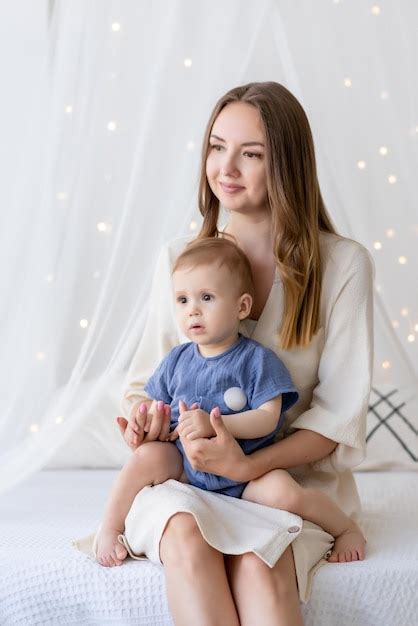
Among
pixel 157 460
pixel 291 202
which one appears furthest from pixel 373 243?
pixel 157 460

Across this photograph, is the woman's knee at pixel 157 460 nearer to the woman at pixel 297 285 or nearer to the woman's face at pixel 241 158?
the woman at pixel 297 285

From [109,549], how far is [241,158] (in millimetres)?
805

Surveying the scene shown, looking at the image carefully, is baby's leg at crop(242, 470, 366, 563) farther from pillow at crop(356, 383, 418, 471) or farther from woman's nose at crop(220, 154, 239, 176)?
pillow at crop(356, 383, 418, 471)

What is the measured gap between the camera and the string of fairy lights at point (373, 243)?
2301 millimetres

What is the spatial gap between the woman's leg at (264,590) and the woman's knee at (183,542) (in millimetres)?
76

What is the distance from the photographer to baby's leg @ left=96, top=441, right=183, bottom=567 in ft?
6.31

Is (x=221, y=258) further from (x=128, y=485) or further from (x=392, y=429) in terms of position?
(x=392, y=429)

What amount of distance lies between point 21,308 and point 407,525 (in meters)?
0.96

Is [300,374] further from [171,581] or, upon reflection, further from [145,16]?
[145,16]

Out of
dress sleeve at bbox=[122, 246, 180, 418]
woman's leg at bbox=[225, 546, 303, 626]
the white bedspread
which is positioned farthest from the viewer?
dress sleeve at bbox=[122, 246, 180, 418]

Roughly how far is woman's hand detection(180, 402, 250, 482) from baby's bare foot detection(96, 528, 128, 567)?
0.66 ft

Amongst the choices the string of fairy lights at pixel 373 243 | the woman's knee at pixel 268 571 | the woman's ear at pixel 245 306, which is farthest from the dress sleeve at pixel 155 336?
the woman's knee at pixel 268 571

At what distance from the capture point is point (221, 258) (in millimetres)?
1966

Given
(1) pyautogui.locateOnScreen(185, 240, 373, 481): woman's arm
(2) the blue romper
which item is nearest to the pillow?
(1) pyautogui.locateOnScreen(185, 240, 373, 481): woman's arm
